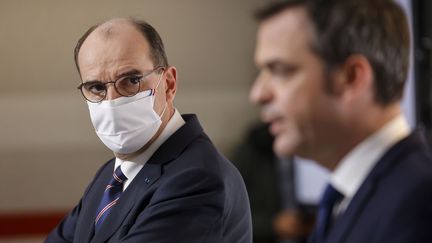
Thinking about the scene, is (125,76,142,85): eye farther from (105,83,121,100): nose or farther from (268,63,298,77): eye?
(268,63,298,77): eye

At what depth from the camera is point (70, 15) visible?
3.53m

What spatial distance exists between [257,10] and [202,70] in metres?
3.32

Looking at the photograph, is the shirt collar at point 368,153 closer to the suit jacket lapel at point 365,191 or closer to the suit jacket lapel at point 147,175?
the suit jacket lapel at point 365,191

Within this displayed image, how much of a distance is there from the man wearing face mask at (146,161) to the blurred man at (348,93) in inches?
15.8

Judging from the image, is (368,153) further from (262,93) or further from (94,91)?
(94,91)

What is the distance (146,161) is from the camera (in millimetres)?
1628

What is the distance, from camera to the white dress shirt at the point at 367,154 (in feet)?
3.93

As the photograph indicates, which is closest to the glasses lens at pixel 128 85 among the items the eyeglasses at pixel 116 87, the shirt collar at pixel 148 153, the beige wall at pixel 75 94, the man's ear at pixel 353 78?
the eyeglasses at pixel 116 87

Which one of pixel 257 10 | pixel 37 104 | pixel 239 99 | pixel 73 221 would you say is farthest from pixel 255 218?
pixel 257 10

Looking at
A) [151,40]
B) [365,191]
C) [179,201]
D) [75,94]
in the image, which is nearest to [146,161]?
[179,201]

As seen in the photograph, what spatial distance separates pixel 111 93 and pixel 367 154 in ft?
2.02

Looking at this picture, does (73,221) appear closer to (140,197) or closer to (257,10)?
(140,197)

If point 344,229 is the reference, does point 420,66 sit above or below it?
below

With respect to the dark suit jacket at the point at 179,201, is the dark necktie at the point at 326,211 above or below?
above
